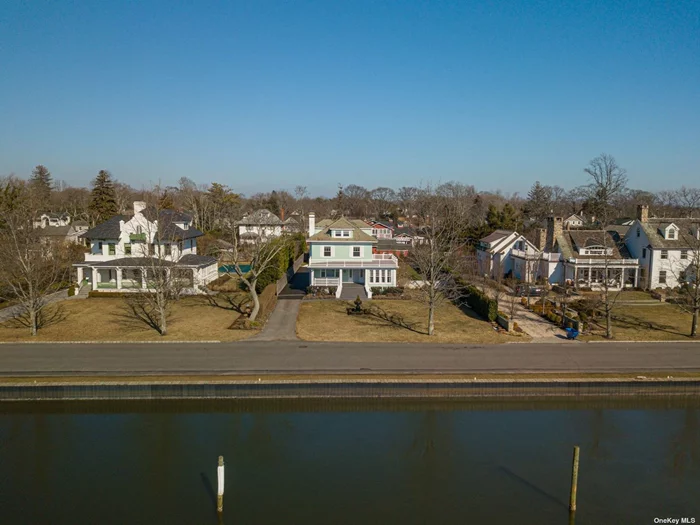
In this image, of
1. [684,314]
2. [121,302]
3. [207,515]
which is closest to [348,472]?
[207,515]

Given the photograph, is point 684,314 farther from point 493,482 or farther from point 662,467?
point 493,482

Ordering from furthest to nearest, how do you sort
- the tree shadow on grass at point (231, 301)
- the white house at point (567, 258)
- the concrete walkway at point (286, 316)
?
the white house at point (567, 258)
the tree shadow on grass at point (231, 301)
the concrete walkway at point (286, 316)

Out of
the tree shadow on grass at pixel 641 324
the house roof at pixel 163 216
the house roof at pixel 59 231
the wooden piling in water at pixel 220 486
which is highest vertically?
the house roof at pixel 163 216

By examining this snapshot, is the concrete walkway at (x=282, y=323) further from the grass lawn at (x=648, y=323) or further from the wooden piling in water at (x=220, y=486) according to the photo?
the grass lawn at (x=648, y=323)

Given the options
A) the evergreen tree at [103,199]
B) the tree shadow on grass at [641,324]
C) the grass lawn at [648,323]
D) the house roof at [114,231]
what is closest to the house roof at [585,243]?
the grass lawn at [648,323]

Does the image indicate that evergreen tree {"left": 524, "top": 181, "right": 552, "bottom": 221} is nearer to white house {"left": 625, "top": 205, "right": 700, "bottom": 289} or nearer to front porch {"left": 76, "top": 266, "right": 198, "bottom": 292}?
white house {"left": 625, "top": 205, "right": 700, "bottom": 289}
